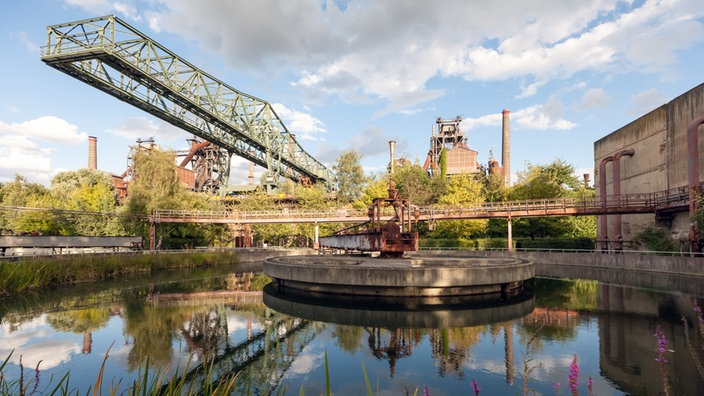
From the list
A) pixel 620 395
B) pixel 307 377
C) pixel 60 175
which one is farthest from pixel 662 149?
pixel 60 175

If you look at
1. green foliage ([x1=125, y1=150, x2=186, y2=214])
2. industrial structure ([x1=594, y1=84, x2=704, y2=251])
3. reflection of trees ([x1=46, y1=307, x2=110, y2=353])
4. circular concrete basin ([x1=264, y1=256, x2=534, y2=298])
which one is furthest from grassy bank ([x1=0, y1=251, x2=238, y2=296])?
industrial structure ([x1=594, y1=84, x2=704, y2=251])

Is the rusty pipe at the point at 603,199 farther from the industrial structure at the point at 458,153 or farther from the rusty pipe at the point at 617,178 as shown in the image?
the industrial structure at the point at 458,153

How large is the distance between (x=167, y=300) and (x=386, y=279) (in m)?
9.24

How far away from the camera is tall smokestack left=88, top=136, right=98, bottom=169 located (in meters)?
76.9

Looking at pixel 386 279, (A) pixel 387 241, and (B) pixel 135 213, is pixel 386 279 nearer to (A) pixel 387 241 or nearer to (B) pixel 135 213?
(A) pixel 387 241

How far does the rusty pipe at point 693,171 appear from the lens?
22.5m

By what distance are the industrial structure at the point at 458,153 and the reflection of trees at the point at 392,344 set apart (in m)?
62.8

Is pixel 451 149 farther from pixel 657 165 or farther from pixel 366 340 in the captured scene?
pixel 366 340

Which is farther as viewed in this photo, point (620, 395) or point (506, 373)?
point (506, 373)

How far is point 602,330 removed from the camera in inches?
411

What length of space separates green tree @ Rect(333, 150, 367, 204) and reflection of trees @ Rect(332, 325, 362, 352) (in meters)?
57.9

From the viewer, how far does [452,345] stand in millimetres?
9125

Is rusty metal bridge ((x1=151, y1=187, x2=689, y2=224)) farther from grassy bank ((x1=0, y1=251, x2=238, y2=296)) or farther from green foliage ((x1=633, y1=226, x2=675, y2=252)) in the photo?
grassy bank ((x1=0, y1=251, x2=238, y2=296))

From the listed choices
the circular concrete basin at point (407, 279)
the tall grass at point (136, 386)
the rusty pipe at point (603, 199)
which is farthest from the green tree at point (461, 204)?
the tall grass at point (136, 386)
